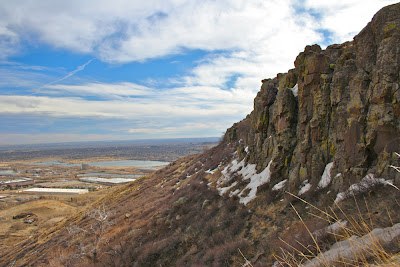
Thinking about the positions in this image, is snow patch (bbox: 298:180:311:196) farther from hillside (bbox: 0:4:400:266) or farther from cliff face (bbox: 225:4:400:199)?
cliff face (bbox: 225:4:400:199)

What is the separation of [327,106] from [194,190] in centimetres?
1411

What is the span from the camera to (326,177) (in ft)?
44.5

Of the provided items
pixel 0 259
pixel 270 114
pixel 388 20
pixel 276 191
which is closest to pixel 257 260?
pixel 276 191

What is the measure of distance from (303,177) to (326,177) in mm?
1505

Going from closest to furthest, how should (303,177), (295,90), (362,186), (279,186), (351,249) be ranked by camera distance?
1. (351,249)
2. (362,186)
3. (303,177)
4. (279,186)
5. (295,90)

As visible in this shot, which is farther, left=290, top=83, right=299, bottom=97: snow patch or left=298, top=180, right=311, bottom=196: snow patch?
left=290, top=83, right=299, bottom=97: snow patch

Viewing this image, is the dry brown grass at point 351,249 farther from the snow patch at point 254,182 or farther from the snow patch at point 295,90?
the snow patch at point 295,90

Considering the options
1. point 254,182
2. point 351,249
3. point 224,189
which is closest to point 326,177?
point 254,182

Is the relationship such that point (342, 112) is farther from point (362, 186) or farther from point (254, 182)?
point (254, 182)

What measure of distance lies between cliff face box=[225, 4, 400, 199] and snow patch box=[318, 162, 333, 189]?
0.24 m

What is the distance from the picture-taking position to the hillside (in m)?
10.4

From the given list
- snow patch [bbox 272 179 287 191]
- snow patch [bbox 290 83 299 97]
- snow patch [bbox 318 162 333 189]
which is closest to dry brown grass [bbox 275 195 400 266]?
snow patch [bbox 318 162 333 189]

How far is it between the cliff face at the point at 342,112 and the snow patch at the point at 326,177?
238 mm

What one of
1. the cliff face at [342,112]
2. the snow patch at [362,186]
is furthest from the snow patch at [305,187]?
the snow patch at [362,186]
